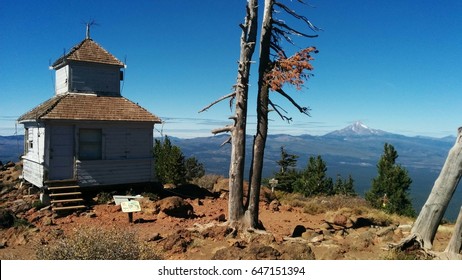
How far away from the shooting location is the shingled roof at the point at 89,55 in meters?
17.3

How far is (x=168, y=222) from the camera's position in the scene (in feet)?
42.0

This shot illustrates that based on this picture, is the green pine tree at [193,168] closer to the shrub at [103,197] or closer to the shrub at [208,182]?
the shrub at [208,182]

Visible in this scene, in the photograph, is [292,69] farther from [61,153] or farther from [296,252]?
[61,153]

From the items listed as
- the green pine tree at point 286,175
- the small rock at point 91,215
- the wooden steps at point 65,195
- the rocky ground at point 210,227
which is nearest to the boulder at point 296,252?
the rocky ground at point 210,227

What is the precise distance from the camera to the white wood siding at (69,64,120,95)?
17.2 m

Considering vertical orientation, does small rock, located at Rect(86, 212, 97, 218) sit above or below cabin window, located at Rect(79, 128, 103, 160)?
below

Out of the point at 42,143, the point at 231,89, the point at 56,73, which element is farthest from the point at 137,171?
the point at 231,89

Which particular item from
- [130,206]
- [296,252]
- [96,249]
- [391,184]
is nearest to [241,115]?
[296,252]

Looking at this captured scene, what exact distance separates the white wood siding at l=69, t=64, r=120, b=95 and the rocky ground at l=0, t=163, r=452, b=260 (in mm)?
5091

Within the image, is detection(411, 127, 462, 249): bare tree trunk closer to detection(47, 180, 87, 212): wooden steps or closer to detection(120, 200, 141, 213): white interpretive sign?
detection(120, 200, 141, 213): white interpretive sign

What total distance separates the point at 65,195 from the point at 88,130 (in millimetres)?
2909

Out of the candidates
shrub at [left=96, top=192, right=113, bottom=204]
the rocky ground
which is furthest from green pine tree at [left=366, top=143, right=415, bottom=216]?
shrub at [left=96, top=192, right=113, bottom=204]
